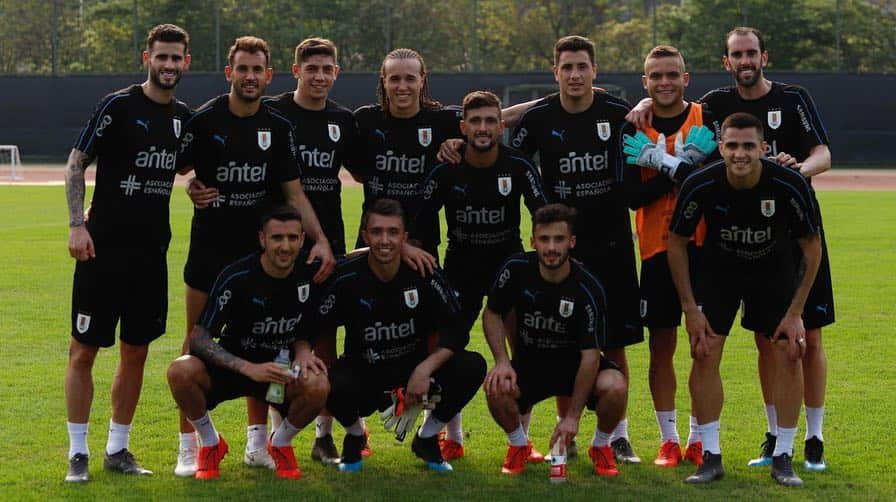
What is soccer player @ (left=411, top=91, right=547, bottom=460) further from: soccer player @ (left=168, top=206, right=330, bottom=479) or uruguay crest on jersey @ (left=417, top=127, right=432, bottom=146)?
soccer player @ (left=168, top=206, right=330, bottom=479)

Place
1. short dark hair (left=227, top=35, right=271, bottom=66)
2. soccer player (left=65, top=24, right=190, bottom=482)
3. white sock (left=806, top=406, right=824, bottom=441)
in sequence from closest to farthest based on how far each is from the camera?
soccer player (left=65, top=24, right=190, bottom=482), short dark hair (left=227, top=35, right=271, bottom=66), white sock (left=806, top=406, right=824, bottom=441)

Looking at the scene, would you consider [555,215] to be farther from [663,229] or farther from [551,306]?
[663,229]

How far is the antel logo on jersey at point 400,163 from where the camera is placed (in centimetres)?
706

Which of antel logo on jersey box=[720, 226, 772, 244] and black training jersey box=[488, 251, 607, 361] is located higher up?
antel logo on jersey box=[720, 226, 772, 244]

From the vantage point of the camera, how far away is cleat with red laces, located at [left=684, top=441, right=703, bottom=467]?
22.2ft

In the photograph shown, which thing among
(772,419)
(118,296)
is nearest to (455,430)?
(772,419)

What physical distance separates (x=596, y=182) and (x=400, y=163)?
1107 mm

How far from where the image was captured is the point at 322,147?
6.98 m

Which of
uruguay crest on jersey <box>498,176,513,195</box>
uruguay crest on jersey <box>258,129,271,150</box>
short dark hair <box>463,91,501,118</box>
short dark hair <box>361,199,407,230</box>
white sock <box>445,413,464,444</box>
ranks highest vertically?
short dark hair <box>463,91,501,118</box>

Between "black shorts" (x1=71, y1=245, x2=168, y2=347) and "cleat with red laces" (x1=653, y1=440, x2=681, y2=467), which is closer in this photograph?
"black shorts" (x1=71, y1=245, x2=168, y2=347)

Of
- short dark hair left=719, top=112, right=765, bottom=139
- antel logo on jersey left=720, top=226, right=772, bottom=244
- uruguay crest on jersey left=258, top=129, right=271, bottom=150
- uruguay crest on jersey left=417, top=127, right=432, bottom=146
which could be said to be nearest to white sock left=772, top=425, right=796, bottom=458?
antel logo on jersey left=720, top=226, right=772, bottom=244

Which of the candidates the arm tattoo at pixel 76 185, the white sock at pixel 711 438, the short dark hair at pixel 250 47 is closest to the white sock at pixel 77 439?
the arm tattoo at pixel 76 185

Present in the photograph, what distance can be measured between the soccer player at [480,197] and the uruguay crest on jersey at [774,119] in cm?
132

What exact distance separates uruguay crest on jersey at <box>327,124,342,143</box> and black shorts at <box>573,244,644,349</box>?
1482mm
